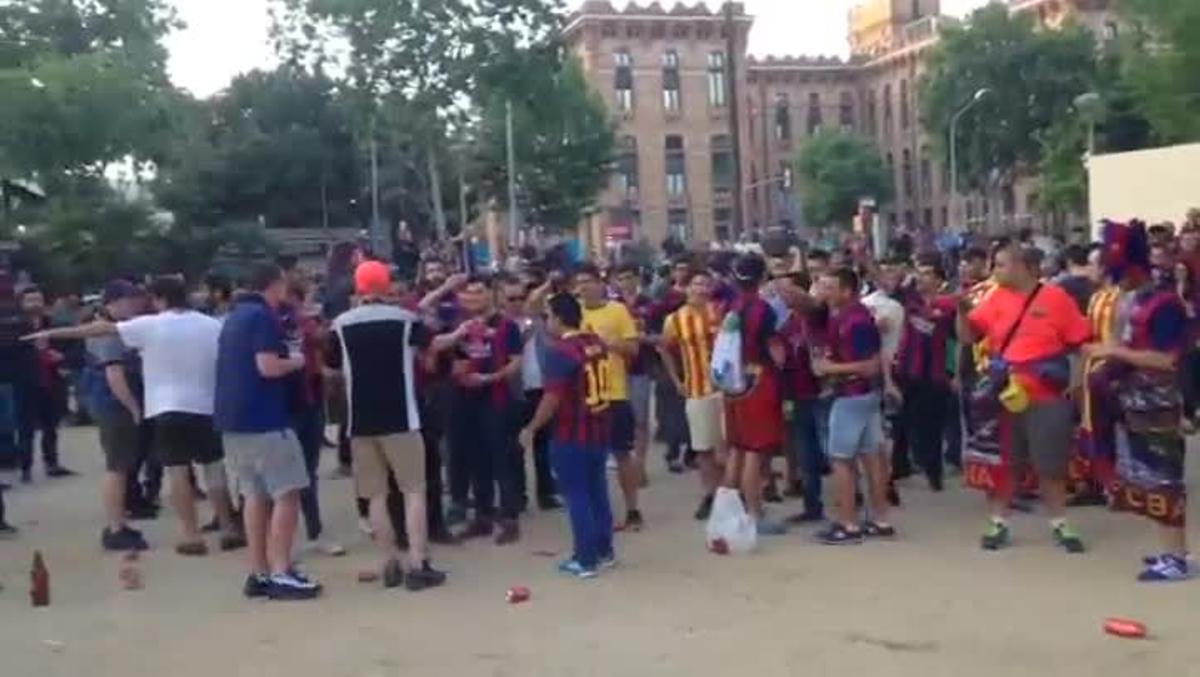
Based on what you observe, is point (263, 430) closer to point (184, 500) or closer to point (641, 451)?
point (184, 500)

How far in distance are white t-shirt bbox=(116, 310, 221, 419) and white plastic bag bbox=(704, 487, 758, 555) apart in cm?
307

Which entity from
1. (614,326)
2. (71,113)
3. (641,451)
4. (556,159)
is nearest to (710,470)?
(614,326)

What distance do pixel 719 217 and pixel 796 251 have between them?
7878 cm

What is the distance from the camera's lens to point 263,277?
31.6 ft

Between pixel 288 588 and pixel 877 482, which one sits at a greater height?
pixel 877 482

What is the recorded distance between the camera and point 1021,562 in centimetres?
966

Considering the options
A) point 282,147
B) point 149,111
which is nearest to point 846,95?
point 282,147

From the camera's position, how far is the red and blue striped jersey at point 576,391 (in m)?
9.79

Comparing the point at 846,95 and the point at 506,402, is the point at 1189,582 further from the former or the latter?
the point at 846,95

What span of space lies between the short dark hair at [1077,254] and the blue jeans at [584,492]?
15.4 ft

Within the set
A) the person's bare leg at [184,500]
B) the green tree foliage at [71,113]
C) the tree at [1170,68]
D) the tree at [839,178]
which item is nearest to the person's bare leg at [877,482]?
the person's bare leg at [184,500]

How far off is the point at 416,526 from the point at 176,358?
6.49 feet

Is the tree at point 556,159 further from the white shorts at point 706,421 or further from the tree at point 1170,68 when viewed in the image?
the white shorts at point 706,421

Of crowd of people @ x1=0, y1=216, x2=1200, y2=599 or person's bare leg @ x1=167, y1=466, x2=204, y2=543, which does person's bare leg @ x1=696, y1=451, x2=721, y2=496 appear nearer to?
crowd of people @ x1=0, y1=216, x2=1200, y2=599
